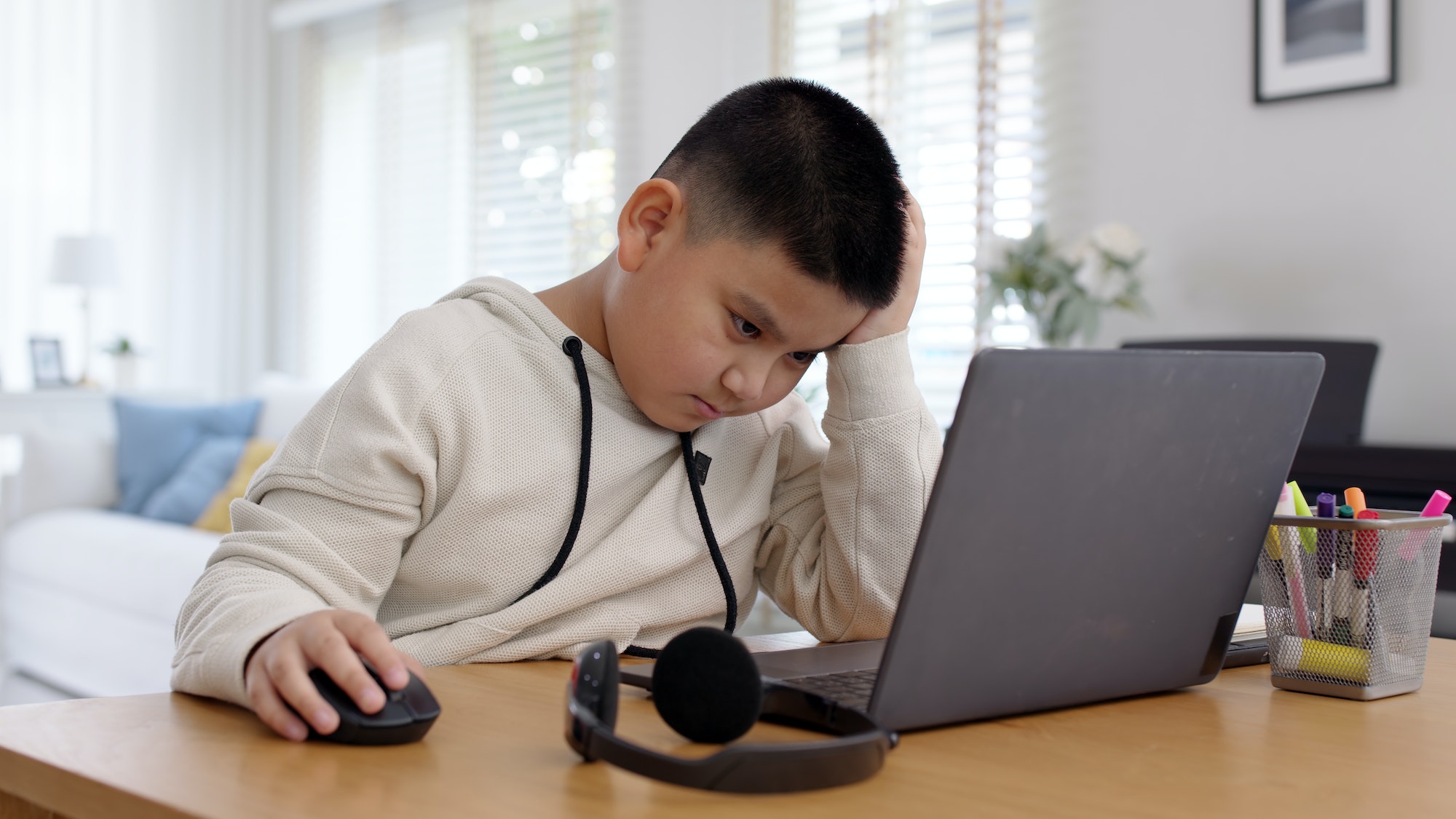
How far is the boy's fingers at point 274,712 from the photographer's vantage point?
1.75ft

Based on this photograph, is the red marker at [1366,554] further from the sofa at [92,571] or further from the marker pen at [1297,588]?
the sofa at [92,571]

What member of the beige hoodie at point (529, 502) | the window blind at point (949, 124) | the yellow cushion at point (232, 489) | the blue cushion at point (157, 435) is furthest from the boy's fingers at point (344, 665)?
the blue cushion at point (157, 435)

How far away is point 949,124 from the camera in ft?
9.95

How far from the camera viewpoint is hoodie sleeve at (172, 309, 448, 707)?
0.68 meters

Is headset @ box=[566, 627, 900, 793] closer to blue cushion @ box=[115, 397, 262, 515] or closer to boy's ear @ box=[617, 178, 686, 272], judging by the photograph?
boy's ear @ box=[617, 178, 686, 272]

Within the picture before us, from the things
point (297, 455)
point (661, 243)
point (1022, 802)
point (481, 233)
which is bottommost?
point (1022, 802)

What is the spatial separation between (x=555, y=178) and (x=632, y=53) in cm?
51

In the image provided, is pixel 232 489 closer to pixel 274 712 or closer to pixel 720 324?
pixel 720 324

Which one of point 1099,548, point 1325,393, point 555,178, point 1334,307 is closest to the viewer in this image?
point 1099,548

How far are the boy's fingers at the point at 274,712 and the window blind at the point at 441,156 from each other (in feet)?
10.9

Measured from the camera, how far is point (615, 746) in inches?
18.5

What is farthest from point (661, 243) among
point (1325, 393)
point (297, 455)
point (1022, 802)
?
point (1325, 393)

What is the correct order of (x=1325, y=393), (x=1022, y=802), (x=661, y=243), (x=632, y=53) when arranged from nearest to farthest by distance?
(x=1022, y=802)
(x=661, y=243)
(x=1325, y=393)
(x=632, y=53)

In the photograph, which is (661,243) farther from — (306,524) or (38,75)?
(38,75)
